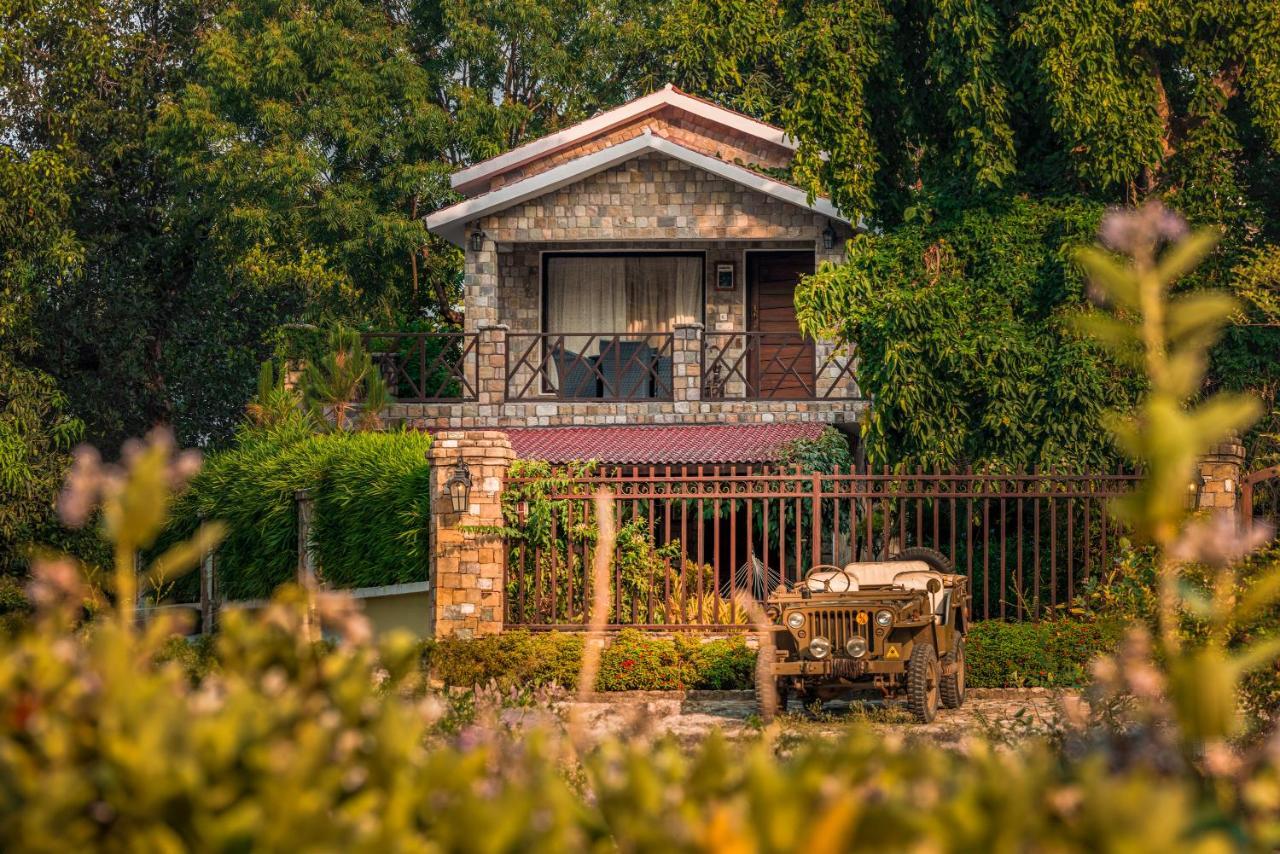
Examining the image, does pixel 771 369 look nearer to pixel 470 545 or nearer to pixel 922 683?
pixel 470 545

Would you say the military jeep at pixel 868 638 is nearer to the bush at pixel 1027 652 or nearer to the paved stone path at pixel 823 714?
the paved stone path at pixel 823 714

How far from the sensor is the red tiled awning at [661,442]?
19141mm

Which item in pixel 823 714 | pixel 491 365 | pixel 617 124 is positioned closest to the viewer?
pixel 823 714

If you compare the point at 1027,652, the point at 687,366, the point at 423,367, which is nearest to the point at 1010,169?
the point at 687,366

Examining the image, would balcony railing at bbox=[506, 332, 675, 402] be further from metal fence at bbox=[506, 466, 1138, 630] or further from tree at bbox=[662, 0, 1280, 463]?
metal fence at bbox=[506, 466, 1138, 630]

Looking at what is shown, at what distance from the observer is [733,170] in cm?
2159

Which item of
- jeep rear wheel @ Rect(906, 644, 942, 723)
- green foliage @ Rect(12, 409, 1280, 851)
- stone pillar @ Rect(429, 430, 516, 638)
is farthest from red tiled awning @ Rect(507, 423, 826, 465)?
green foliage @ Rect(12, 409, 1280, 851)

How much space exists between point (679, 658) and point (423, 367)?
935 cm

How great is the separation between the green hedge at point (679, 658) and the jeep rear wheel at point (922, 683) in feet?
6.16

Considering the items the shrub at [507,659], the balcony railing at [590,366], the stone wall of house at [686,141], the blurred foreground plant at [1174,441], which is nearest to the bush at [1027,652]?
the shrub at [507,659]

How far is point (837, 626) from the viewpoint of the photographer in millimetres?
11977

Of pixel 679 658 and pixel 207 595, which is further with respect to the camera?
pixel 207 595

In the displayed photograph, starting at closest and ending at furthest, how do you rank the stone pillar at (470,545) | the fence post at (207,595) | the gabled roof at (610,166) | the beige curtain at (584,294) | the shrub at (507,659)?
the shrub at (507,659) → the stone pillar at (470,545) → the fence post at (207,595) → the gabled roof at (610,166) → the beige curtain at (584,294)

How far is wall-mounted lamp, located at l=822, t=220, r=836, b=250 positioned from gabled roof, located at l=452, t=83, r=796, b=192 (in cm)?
161
